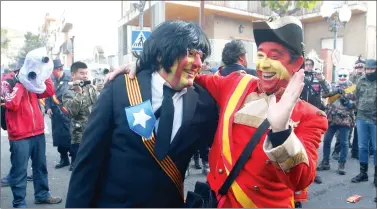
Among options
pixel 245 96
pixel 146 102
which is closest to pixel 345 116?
pixel 245 96

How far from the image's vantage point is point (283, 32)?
191 centimetres

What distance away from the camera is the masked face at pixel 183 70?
1.94 metres

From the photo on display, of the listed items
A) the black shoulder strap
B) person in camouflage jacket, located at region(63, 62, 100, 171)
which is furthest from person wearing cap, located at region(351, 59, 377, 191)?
the black shoulder strap

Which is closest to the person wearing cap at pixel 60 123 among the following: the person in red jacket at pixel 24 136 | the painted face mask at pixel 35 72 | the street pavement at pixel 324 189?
the street pavement at pixel 324 189

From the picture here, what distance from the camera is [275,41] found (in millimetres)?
1932

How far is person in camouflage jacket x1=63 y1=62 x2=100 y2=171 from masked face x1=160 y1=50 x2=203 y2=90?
4.42 meters

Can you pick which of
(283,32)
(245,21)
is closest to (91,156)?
(283,32)

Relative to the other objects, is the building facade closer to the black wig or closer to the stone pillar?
the stone pillar

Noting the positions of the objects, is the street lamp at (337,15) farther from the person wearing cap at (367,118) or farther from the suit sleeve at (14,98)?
the suit sleeve at (14,98)

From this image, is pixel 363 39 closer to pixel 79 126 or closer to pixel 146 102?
pixel 79 126

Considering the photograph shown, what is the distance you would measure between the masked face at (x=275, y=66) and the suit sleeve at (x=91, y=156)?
78cm

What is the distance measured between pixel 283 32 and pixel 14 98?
12.0ft

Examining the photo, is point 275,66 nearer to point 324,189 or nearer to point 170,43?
point 170,43

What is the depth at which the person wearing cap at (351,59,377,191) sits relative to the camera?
6082mm
